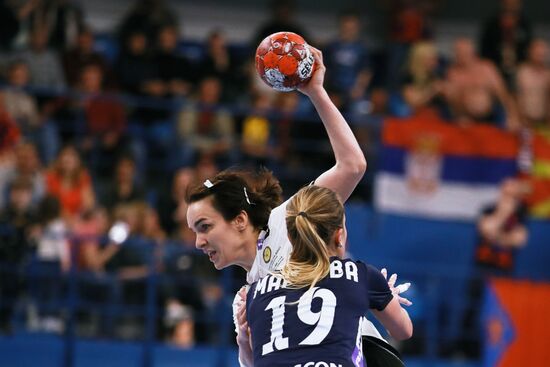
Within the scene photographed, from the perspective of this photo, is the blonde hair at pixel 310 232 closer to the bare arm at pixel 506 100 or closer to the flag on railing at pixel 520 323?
the flag on railing at pixel 520 323

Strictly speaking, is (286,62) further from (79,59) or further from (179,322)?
(79,59)

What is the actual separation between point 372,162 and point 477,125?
1.27 m

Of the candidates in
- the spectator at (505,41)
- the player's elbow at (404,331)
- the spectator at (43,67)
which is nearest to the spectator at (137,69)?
the spectator at (43,67)

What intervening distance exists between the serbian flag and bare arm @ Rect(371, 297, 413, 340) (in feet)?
26.2

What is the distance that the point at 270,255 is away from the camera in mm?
4898

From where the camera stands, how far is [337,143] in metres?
4.90

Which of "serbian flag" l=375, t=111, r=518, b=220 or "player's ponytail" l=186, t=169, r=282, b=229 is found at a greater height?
"player's ponytail" l=186, t=169, r=282, b=229

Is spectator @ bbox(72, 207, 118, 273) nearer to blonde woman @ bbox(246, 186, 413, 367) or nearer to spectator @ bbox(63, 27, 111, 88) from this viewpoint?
spectator @ bbox(63, 27, 111, 88)

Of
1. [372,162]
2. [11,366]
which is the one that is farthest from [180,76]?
[11,366]

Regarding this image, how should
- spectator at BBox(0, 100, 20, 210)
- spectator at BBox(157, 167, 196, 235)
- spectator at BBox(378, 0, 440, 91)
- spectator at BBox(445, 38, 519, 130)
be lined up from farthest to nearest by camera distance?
spectator at BBox(378, 0, 440, 91), spectator at BBox(445, 38, 519, 130), spectator at BBox(157, 167, 196, 235), spectator at BBox(0, 100, 20, 210)

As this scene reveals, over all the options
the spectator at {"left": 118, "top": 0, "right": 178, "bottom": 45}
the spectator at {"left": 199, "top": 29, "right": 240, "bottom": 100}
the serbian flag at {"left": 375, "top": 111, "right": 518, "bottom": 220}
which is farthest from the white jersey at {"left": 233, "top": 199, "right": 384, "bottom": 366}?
the spectator at {"left": 118, "top": 0, "right": 178, "bottom": 45}

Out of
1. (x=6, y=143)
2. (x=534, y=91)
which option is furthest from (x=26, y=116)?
(x=534, y=91)

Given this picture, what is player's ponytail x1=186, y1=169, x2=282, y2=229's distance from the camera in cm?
496

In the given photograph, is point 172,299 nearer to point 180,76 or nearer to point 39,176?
point 39,176
